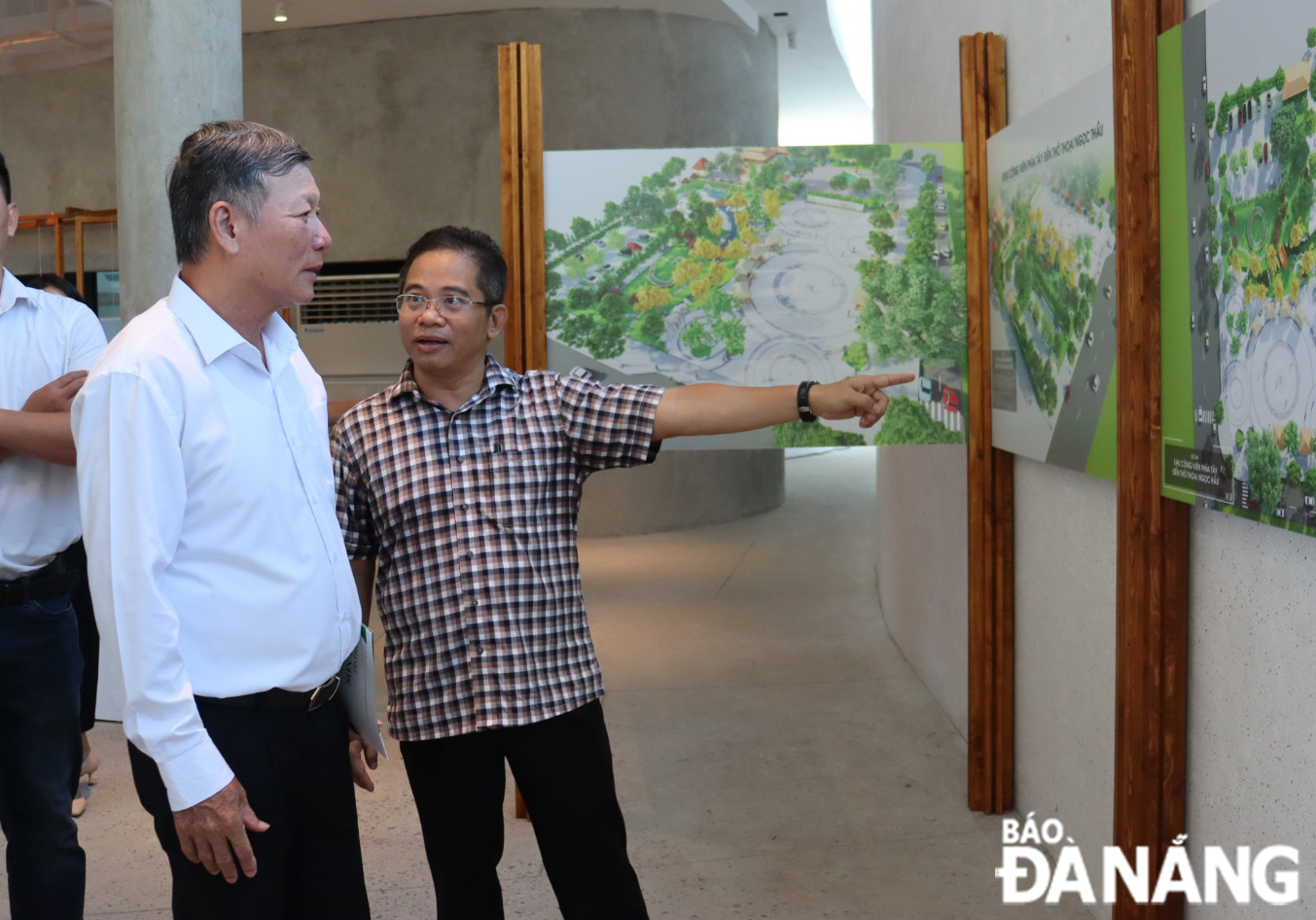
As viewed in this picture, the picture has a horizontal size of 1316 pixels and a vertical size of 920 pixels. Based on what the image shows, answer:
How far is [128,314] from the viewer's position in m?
4.14

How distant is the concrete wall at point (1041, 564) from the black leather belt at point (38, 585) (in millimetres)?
2222

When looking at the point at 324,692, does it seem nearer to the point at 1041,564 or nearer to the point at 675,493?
the point at 1041,564

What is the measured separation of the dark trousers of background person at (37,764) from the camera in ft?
7.41

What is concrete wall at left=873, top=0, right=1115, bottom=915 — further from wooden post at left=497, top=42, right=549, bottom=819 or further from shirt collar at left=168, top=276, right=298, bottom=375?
shirt collar at left=168, top=276, right=298, bottom=375

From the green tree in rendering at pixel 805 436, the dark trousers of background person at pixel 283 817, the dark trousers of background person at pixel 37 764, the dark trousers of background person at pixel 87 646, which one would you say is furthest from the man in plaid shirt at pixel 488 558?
the dark trousers of background person at pixel 87 646

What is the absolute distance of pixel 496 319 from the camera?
7.44 ft

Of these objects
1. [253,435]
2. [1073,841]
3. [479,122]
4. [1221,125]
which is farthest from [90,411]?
[479,122]

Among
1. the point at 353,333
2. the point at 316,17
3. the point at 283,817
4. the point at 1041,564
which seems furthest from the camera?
the point at 353,333

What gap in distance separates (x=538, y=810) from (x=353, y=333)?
7829mm

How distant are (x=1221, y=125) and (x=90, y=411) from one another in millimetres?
1769

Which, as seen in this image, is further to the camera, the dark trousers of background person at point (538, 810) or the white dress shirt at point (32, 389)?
the white dress shirt at point (32, 389)

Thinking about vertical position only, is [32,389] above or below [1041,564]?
A: above

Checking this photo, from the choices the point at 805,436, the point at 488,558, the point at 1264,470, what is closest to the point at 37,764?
the point at 488,558

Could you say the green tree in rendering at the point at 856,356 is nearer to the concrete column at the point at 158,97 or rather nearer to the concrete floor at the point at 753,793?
the concrete floor at the point at 753,793
